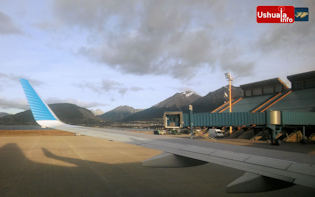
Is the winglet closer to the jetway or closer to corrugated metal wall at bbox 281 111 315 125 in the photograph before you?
the jetway

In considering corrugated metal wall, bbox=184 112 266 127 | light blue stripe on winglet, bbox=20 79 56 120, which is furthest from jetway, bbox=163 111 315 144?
light blue stripe on winglet, bbox=20 79 56 120

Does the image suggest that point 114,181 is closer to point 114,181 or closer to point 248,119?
point 114,181

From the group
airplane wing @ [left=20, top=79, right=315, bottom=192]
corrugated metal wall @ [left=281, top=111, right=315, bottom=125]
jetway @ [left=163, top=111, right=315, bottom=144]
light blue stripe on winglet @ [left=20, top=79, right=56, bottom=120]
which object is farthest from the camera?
corrugated metal wall @ [left=281, top=111, right=315, bottom=125]

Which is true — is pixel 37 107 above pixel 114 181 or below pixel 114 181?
above

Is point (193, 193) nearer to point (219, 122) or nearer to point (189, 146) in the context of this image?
point (189, 146)

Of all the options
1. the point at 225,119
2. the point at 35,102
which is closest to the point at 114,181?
the point at 35,102

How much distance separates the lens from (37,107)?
327 inches

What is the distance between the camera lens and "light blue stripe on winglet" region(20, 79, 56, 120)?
8078mm

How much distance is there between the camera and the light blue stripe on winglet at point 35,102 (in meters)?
8.08

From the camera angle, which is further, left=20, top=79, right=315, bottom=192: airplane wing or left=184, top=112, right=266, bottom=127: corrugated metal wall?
left=184, top=112, right=266, bottom=127: corrugated metal wall

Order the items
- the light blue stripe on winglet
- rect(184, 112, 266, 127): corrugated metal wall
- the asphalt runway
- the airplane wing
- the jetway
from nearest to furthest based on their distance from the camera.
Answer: the airplane wing → the light blue stripe on winglet → the asphalt runway → the jetway → rect(184, 112, 266, 127): corrugated metal wall

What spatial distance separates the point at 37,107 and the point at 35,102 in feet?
0.68

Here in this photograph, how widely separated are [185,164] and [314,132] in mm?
43702

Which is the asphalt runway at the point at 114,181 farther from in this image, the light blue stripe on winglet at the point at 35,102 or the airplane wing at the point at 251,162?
the light blue stripe on winglet at the point at 35,102
